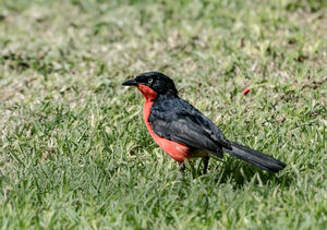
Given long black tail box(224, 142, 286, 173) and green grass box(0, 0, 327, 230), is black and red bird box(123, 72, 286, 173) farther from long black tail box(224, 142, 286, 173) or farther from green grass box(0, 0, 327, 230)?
green grass box(0, 0, 327, 230)

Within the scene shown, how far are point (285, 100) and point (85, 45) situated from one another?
3.43m

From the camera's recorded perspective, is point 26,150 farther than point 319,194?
Yes

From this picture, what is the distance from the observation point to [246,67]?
777 centimetres

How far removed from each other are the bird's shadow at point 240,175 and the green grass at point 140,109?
2cm

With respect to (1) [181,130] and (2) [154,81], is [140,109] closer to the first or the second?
(2) [154,81]

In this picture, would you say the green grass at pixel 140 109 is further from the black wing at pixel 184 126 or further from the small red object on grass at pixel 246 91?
the black wing at pixel 184 126

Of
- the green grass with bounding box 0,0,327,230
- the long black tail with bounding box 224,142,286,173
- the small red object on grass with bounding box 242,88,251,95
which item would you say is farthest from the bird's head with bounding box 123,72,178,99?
the small red object on grass with bounding box 242,88,251,95

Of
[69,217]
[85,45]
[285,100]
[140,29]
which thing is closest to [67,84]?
[85,45]

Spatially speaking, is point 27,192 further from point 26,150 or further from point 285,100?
point 285,100

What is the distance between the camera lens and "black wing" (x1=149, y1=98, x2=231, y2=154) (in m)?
Result: 5.21

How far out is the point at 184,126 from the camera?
17.6 ft

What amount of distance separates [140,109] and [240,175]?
183cm

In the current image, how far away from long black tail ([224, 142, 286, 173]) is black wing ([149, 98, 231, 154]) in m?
0.09

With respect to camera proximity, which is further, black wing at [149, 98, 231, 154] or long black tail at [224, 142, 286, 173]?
black wing at [149, 98, 231, 154]
